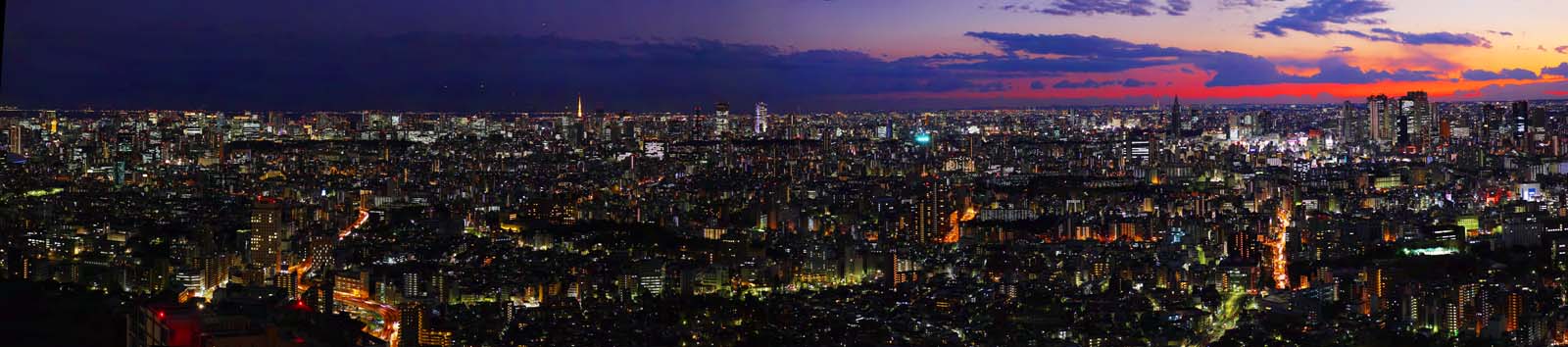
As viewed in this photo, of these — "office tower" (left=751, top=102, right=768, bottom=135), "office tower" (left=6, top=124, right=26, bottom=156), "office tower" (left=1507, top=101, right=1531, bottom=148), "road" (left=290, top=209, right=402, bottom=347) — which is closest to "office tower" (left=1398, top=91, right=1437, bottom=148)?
"office tower" (left=1507, top=101, right=1531, bottom=148)

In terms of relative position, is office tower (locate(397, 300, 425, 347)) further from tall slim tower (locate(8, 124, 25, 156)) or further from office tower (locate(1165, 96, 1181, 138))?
office tower (locate(1165, 96, 1181, 138))

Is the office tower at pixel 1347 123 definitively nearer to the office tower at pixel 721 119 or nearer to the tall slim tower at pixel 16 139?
the office tower at pixel 721 119

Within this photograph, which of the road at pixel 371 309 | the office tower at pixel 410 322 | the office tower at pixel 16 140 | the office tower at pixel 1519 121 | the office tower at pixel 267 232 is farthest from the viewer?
the office tower at pixel 1519 121

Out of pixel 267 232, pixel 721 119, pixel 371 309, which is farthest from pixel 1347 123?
pixel 371 309

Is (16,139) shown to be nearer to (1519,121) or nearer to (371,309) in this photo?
(371,309)

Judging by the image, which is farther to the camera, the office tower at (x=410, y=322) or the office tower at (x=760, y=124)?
the office tower at (x=760, y=124)

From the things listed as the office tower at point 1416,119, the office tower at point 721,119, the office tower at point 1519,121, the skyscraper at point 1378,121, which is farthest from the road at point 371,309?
the skyscraper at point 1378,121

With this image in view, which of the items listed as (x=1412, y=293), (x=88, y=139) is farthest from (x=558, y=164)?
(x=1412, y=293)
